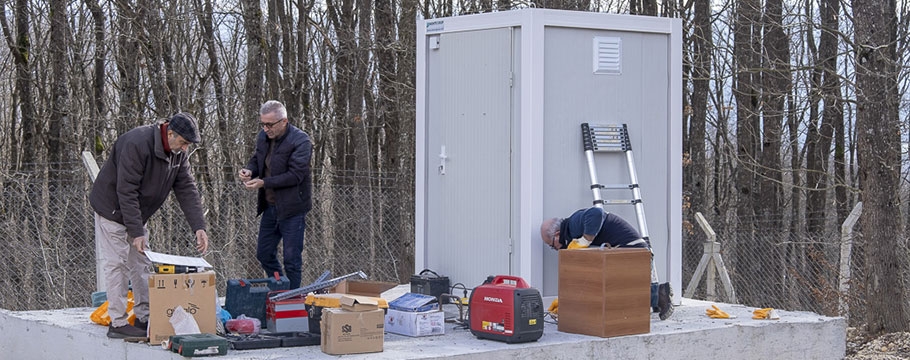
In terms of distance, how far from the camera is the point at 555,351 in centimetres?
723

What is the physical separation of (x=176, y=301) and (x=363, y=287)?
5.53 ft

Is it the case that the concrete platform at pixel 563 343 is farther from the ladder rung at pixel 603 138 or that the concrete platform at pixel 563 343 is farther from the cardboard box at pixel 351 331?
the ladder rung at pixel 603 138

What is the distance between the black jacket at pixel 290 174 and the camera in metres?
8.64

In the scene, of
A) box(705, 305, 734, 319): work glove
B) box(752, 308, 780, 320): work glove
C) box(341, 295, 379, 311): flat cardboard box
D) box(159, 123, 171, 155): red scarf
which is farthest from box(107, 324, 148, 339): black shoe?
box(752, 308, 780, 320): work glove

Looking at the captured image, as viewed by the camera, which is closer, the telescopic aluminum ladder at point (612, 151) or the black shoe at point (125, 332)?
the black shoe at point (125, 332)

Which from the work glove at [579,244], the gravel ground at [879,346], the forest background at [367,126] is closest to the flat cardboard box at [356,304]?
the work glove at [579,244]

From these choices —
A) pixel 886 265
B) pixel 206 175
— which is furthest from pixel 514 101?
pixel 206 175

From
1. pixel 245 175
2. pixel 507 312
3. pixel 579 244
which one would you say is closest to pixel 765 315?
pixel 579 244

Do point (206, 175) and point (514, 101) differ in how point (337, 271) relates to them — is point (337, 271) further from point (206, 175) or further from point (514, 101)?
point (514, 101)

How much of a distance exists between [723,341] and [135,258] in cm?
438

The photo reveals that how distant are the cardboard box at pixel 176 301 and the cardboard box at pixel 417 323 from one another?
52.7 inches

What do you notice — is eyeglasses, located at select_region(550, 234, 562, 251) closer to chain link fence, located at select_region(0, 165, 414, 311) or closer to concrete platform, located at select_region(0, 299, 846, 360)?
concrete platform, located at select_region(0, 299, 846, 360)

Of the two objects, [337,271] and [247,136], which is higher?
[247,136]

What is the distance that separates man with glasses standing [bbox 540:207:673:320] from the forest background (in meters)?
3.30
